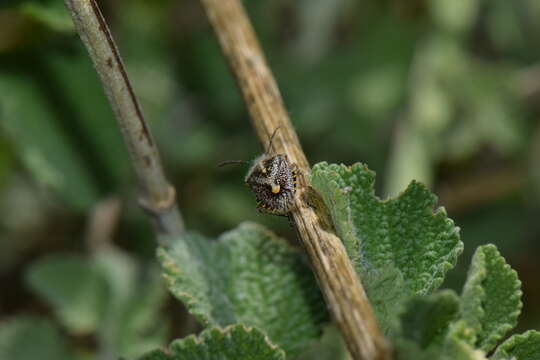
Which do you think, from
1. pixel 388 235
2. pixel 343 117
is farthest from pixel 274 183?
pixel 343 117

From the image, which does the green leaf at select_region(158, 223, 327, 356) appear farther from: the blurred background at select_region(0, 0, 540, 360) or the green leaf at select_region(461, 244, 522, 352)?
the blurred background at select_region(0, 0, 540, 360)

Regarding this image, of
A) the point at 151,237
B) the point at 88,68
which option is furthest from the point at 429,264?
the point at 151,237

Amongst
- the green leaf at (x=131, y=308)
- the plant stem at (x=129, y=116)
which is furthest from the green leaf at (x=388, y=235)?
the green leaf at (x=131, y=308)

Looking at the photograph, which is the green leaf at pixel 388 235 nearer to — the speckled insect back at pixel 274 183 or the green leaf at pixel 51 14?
the speckled insect back at pixel 274 183

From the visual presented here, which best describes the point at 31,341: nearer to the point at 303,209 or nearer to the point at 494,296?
the point at 303,209

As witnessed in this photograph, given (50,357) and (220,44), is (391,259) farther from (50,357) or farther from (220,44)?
(50,357)

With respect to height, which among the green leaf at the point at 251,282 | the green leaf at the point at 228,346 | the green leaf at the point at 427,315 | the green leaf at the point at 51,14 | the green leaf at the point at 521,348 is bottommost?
the green leaf at the point at 521,348

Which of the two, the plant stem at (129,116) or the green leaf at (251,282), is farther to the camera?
the green leaf at (251,282)
